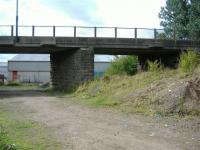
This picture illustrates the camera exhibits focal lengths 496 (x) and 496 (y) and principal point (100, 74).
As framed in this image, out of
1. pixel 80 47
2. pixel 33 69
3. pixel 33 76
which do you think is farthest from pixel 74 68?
pixel 33 69

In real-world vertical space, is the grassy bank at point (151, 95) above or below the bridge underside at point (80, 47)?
below

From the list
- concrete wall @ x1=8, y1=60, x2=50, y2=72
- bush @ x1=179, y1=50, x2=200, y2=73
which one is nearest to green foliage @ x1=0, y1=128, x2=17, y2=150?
bush @ x1=179, y1=50, x2=200, y2=73

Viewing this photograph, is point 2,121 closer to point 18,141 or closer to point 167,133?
point 18,141

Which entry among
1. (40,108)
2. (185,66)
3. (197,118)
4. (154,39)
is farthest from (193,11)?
(197,118)

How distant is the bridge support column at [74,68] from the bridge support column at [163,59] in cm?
725

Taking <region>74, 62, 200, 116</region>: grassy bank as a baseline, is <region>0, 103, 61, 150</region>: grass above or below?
below

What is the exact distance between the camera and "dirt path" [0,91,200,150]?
1210cm

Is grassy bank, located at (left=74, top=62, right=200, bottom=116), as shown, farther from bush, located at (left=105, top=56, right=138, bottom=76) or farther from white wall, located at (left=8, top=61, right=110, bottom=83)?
white wall, located at (left=8, top=61, right=110, bottom=83)

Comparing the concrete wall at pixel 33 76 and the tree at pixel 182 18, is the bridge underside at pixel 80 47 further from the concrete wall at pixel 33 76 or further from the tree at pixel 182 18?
the concrete wall at pixel 33 76

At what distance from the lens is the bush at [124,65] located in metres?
45.5

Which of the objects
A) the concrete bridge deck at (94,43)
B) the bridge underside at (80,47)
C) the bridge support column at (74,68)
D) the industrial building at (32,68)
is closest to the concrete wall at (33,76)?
the industrial building at (32,68)

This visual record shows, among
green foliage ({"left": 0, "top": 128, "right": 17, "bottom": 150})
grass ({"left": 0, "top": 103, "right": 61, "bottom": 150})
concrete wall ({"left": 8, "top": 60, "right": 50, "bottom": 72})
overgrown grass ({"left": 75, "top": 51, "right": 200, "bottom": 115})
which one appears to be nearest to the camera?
green foliage ({"left": 0, "top": 128, "right": 17, "bottom": 150})

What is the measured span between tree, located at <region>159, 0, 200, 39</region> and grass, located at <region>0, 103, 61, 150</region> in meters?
29.7

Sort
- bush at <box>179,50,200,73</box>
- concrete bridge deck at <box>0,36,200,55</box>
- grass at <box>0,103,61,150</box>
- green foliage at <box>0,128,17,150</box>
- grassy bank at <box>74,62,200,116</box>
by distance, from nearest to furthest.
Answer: green foliage at <box>0,128,17,150</box> → grass at <box>0,103,61,150</box> → grassy bank at <box>74,62,200,116</box> → bush at <box>179,50,200,73</box> → concrete bridge deck at <box>0,36,200,55</box>
